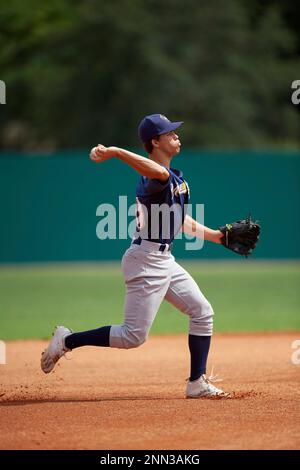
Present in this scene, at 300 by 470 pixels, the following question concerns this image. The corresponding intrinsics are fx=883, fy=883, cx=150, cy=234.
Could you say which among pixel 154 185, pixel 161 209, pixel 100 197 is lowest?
pixel 100 197

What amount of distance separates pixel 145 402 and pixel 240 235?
1312mm

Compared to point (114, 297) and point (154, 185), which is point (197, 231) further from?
point (114, 297)

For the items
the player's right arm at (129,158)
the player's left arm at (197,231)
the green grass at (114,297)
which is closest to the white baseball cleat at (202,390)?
the player's left arm at (197,231)

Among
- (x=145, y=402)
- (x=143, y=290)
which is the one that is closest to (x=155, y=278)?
(x=143, y=290)

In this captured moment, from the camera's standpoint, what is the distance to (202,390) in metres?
5.71

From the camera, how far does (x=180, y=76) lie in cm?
2752

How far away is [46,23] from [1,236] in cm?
1348

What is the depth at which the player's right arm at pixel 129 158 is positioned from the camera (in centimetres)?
516

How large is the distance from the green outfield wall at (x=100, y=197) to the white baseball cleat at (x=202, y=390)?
11724 millimetres

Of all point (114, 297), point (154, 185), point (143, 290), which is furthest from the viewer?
point (114, 297)

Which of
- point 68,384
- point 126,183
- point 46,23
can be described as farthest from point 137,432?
point 46,23

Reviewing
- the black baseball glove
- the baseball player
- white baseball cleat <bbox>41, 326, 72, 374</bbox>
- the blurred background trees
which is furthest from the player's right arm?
the blurred background trees

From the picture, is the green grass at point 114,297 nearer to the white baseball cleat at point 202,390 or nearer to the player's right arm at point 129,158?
the white baseball cleat at point 202,390

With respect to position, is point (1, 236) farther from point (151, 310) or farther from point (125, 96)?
point (151, 310)
